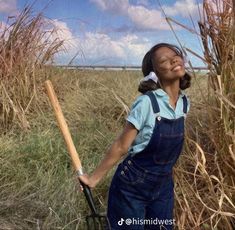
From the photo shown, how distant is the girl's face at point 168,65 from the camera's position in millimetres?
2705

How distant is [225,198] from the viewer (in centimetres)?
336

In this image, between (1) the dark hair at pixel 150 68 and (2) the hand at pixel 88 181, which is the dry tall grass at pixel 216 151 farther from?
(2) the hand at pixel 88 181

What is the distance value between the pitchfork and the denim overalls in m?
0.16

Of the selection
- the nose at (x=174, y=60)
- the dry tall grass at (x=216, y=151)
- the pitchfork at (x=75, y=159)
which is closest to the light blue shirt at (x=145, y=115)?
the nose at (x=174, y=60)

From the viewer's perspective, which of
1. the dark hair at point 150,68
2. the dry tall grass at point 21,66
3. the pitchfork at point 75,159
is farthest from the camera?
the dry tall grass at point 21,66

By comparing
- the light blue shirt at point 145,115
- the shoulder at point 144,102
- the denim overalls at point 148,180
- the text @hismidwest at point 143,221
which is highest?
the shoulder at point 144,102

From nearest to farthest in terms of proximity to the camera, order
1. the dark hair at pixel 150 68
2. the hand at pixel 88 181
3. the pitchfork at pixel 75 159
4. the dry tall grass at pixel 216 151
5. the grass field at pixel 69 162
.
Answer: the dark hair at pixel 150 68
the hand at pixel 88 181
the pitchfork at pixel 75 159
the dry tall grass at pixel 216 151
the grass field at pixel 69 162

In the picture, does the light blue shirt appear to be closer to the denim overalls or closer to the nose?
the denim overalls

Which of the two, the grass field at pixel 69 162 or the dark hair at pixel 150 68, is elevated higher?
the dark hair at pixel 150 68

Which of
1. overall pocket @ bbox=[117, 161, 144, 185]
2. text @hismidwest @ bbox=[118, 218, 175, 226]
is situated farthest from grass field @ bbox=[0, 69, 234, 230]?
overall pocket @ bbox=[117, 161, 144, 185]

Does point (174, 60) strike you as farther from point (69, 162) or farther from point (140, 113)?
point (69, 162)

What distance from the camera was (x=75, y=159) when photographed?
3.01 metres

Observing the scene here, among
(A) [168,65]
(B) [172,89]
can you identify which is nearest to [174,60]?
(A) [168,65]

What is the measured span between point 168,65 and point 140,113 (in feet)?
1.01
